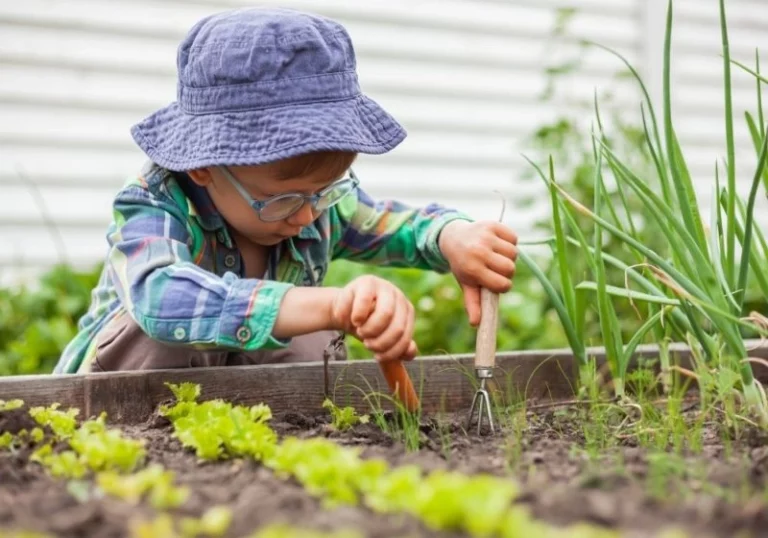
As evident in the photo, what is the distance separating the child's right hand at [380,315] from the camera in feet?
4.96

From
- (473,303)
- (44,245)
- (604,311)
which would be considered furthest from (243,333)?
(44,245)

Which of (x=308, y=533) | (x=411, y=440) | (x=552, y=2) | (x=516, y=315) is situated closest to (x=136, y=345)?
(x=411, y=440)

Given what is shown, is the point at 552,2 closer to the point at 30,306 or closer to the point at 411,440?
the point at 30,306

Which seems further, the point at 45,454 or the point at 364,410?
the point at 364,410

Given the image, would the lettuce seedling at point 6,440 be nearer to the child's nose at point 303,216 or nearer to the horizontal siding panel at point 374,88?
the child's nose at point 303,216

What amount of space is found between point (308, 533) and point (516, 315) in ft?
8.60

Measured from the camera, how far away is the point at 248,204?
194 centimetres

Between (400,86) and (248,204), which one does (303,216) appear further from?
(400,86)

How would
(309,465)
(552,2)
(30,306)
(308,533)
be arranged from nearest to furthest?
(308,533) → (309,465) → (30,306) → (552,2)

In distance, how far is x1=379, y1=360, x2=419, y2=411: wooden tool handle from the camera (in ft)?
5.32

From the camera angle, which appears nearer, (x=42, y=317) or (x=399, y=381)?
(x=399, y=381)

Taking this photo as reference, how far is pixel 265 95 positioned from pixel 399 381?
1.91ft

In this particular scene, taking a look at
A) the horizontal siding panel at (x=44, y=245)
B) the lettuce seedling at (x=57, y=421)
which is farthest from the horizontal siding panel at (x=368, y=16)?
the lettuce seedling at (x=57, y=421)

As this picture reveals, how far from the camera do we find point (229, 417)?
143 cm
